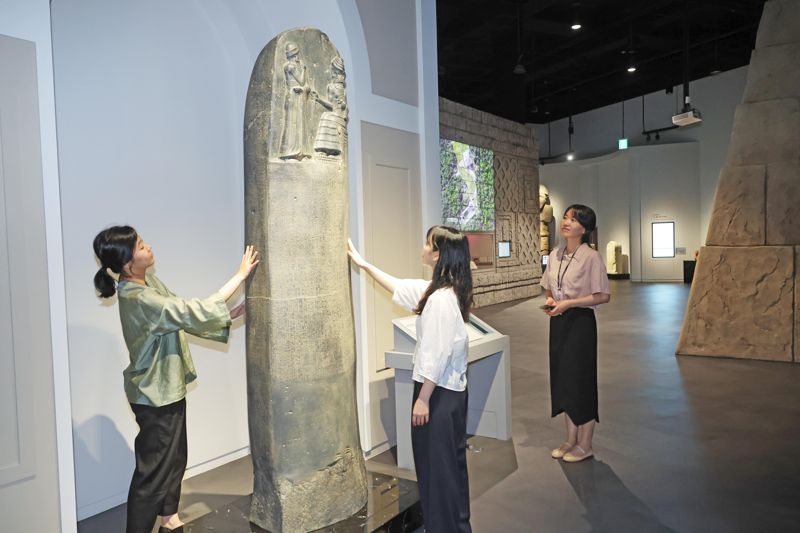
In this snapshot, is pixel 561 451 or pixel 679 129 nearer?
pixel 561 451

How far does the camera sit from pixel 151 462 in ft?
8.91

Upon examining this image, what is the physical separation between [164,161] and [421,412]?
238 centimetres

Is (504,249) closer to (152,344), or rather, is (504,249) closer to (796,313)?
(796,313)

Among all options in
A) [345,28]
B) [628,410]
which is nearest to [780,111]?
[628,410]

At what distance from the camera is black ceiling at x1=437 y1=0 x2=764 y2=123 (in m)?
11.3

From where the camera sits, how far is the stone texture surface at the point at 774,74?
6.99 metres

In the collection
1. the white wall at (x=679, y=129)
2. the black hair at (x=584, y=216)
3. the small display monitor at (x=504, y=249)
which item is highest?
the white wall at (x=679, y=129)

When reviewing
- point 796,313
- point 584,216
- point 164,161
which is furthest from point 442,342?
point 796,313

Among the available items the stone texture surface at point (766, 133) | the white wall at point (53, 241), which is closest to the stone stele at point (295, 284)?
the white wall at point (53, 241)

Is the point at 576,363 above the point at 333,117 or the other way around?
the other way around

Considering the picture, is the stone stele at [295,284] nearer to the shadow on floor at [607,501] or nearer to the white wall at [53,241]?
the white wall at [53,241]

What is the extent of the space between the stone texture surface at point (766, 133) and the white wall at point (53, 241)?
7.35 m

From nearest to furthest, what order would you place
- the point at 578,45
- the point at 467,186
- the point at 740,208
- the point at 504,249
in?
the point at 740,208 < the point at 467,186 < the point at 578,45 < the point at 504,249

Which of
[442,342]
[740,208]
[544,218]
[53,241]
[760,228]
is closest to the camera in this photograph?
[53,241]
